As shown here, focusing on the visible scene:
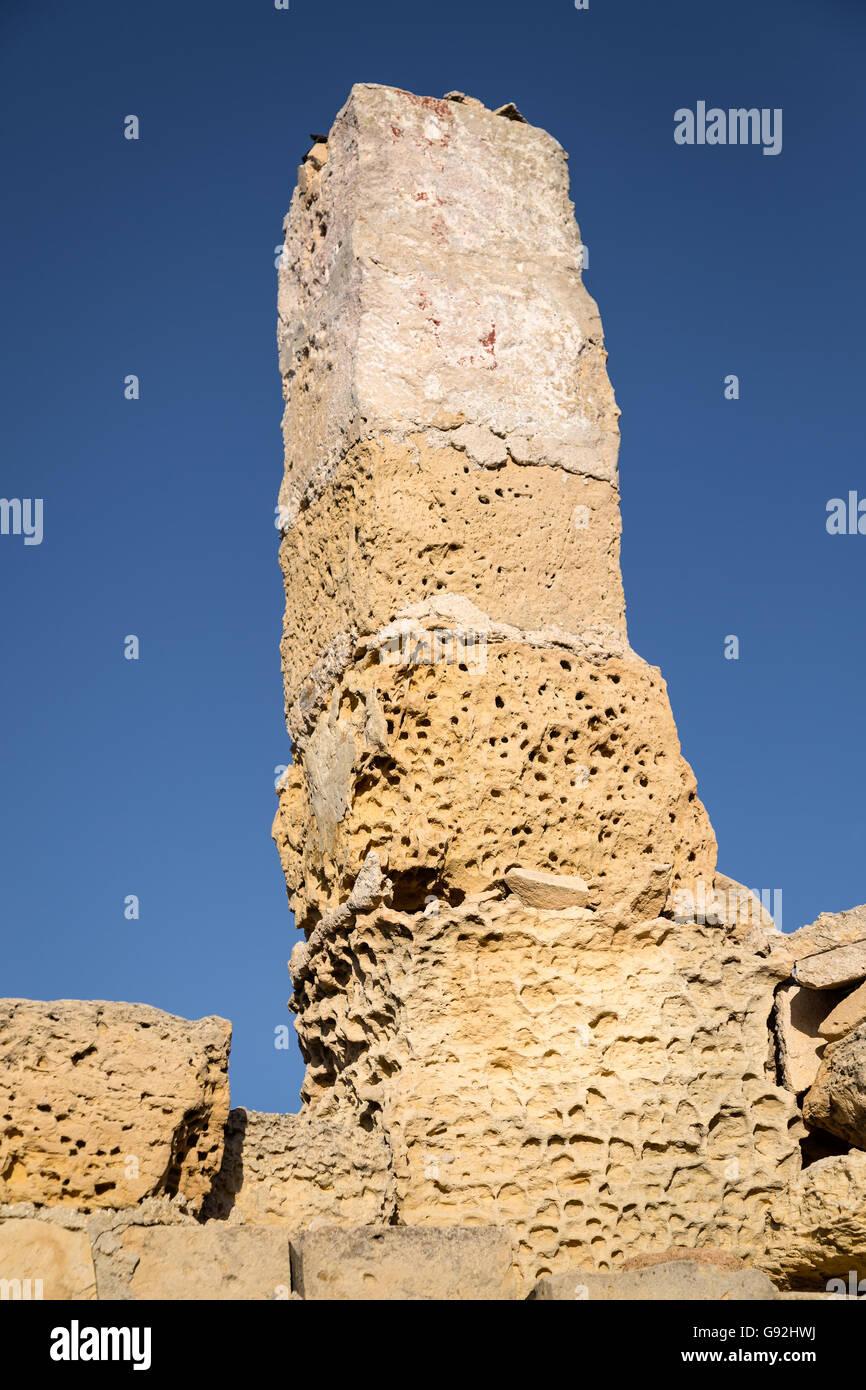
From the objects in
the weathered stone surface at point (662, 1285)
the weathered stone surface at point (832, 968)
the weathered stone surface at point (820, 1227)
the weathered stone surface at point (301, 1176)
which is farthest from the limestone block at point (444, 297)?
the weathered stone surface at point (662, 1285)

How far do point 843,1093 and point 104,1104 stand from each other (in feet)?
9.29

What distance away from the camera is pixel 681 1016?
7.26 metres

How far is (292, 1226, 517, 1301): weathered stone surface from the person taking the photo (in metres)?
5.97

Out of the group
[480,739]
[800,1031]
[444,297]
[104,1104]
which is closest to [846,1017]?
[800,1031]

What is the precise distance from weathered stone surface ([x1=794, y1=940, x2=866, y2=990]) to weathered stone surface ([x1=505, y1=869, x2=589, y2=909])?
1072mm

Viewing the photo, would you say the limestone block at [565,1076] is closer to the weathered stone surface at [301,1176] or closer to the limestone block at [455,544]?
the weathered stone surface at [301,1176]

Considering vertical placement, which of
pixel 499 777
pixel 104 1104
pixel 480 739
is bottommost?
pixel 104 1104

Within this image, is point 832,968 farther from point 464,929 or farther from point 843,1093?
point 464,929

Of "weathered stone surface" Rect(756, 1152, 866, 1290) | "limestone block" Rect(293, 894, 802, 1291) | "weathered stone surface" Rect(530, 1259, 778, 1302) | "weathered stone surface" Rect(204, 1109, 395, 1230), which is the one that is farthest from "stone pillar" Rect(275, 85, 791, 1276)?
Result: "weathered stone surface" Rect(530, 1259, 778, 1302)

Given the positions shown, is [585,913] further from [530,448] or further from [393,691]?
[530,448]

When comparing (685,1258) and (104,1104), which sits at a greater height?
(104,1104)

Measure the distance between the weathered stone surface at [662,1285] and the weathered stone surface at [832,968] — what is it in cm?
170

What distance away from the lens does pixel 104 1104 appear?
6.30 meters

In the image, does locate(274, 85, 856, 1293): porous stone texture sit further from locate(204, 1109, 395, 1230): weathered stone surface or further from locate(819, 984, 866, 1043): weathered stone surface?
locate(819, 984, 866, 1043): weathered stone surface
